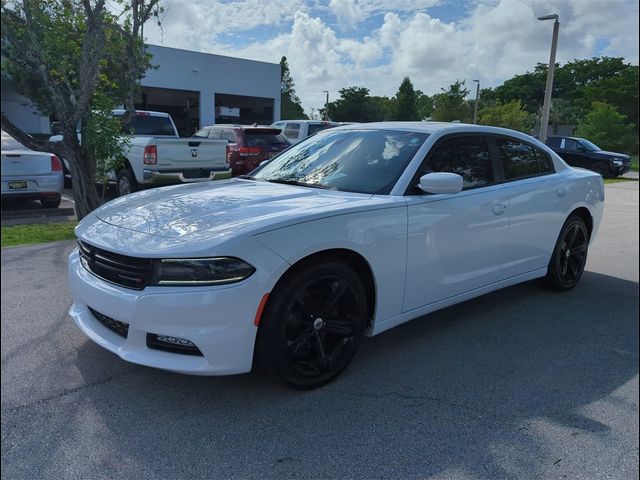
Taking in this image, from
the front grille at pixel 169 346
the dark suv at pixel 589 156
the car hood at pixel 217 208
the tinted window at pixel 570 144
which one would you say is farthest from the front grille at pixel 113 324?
the tinted window at pixel 570 144

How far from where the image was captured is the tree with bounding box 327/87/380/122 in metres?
3.55

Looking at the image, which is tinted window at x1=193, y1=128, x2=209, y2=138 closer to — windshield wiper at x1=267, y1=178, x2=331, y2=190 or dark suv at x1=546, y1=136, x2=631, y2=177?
windshield wiper at x1=267, y1=178, x2=331, y2=190

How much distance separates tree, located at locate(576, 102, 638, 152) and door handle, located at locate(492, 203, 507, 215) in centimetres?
77

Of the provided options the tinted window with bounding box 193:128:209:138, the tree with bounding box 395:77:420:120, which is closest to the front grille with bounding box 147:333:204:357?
the tree with bounding box 395:77:420:120

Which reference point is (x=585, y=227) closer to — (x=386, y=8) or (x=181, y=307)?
(x=386, y=8)

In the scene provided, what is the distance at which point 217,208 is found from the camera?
3.04 m

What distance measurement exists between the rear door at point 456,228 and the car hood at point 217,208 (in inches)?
19.0

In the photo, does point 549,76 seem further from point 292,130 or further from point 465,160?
point 292,130

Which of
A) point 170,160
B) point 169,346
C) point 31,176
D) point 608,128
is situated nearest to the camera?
point 169,346

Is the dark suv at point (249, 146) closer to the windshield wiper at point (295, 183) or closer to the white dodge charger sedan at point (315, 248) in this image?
the white dodge charger sedan at point (315, 248)

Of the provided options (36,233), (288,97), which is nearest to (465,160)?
(288,97)

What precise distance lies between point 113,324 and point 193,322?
24.3 inches

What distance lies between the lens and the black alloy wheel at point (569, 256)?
4.76m

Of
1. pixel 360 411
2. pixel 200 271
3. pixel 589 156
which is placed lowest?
pixel 360 411
